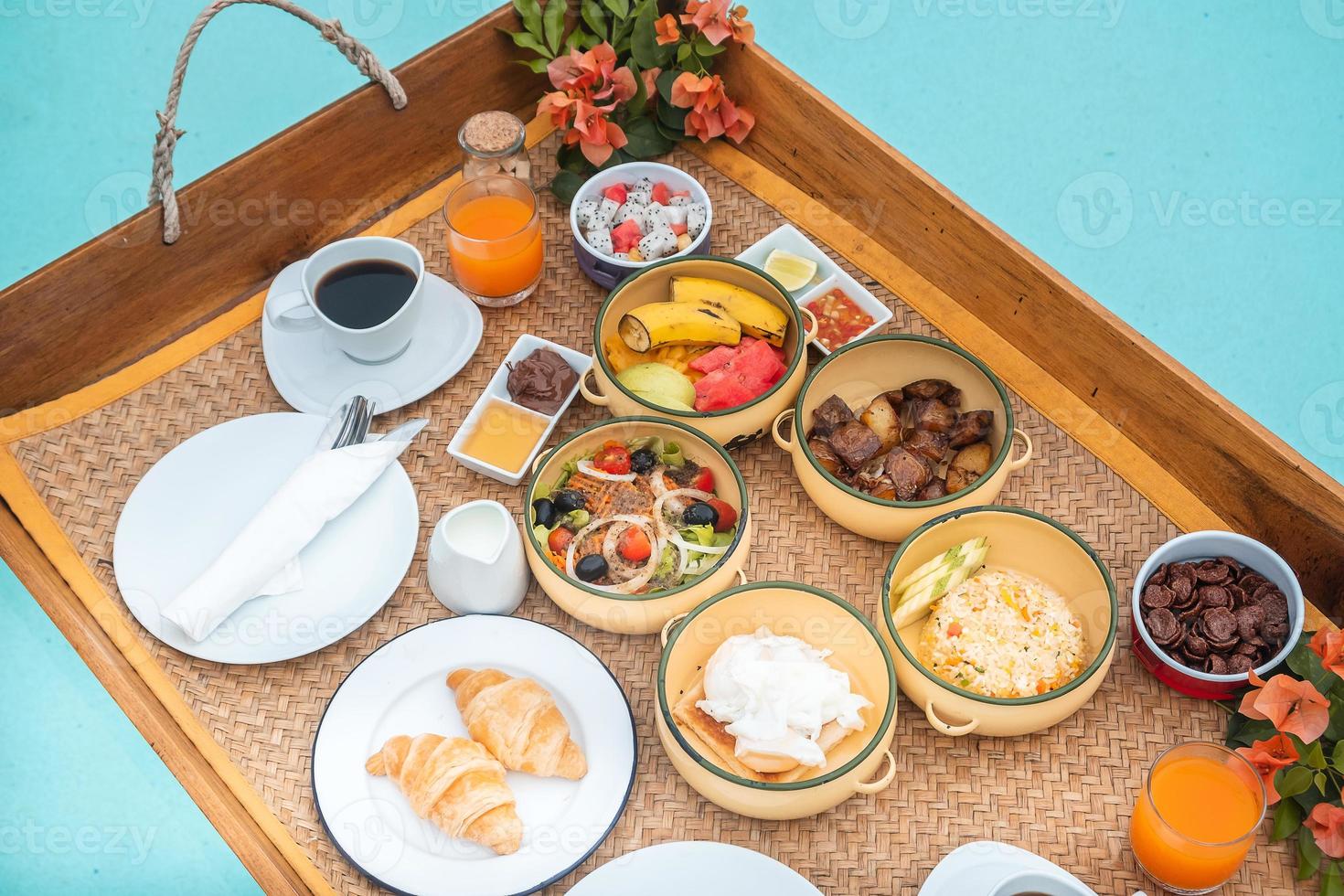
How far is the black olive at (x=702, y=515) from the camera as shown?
191 centimetres

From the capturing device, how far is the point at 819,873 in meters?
1.75

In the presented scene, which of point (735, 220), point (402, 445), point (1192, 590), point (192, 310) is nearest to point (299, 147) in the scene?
point (192, 310)

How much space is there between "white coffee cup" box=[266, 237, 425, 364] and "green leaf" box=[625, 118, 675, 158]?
574 mm

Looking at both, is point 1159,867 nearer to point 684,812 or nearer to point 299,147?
point 684,812

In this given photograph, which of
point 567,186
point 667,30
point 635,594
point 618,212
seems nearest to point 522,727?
point 635,594

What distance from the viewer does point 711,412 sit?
1.96 m

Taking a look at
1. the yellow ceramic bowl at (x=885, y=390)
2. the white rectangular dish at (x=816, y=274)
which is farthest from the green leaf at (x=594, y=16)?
the yellow ceramic bowl at (x=885, y=390)

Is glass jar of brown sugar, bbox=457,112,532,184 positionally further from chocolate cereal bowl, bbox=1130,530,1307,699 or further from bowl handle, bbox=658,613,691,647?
chocolate cereal bowl, bbox=1130,530,1307,699

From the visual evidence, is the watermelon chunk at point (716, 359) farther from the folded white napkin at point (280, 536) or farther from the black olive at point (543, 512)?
the folded white napkin at point (280, 536)

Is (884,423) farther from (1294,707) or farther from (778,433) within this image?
(1294,707)

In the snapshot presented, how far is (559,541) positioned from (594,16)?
119 cm

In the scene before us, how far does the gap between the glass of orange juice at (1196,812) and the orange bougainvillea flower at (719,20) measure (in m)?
1.55

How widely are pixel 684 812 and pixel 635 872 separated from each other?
0.17 metres

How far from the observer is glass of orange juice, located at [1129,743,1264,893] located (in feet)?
5.33
